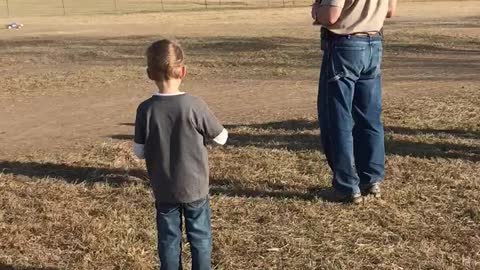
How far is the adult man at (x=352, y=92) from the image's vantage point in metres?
4.56

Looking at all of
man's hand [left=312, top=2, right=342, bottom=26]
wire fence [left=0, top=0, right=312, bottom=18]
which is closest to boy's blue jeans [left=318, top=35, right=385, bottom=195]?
man's hand [left=312, top=2, right=342, bottom=26]

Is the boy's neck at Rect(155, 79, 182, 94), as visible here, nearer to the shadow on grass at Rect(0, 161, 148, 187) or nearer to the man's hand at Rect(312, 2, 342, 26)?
the man's hand at Rect(312, 2, 342, 26)

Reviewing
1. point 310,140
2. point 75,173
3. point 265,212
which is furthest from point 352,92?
point 75,173

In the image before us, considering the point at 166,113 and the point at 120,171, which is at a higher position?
the point at 166,113

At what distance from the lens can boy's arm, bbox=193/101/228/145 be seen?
3.07 meters

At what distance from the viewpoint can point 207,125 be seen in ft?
10.1

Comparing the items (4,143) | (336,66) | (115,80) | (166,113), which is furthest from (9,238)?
(115,80)

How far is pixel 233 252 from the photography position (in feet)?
12.7

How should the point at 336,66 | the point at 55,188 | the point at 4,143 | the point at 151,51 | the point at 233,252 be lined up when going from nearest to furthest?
the point at 151,51 < the point at 233,252 < the point at 336,66 < the point at 55,188 < the point at 4,143

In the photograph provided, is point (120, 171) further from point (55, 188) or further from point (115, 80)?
point (115, 80)

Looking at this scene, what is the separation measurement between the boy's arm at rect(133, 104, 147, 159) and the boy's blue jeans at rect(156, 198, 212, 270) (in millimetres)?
258

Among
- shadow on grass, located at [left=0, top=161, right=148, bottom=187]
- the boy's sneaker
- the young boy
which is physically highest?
the young boy

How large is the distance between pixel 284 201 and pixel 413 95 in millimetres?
5497

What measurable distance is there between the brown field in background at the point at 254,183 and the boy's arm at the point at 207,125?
0.92m
